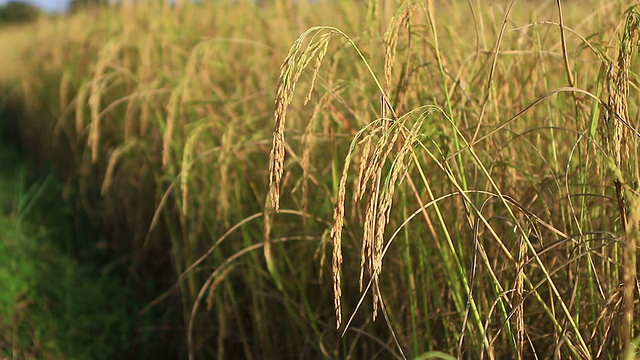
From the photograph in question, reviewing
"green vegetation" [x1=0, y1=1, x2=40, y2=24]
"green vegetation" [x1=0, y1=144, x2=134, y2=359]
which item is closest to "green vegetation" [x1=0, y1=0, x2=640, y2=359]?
"green vegetation" [x1=0, y1=144, x2=134, y2=359]

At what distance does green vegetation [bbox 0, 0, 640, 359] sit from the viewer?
114 cm

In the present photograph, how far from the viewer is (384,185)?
3.26 ft

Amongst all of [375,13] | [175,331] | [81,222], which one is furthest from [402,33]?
[81,222]

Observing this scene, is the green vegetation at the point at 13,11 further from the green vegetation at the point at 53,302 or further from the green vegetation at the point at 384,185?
the green vegetation at the point at 53,302

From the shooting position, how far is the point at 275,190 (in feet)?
3.46

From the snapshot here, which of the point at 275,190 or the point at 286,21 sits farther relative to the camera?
the point at 286,21

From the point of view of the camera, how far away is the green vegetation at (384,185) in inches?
44.9

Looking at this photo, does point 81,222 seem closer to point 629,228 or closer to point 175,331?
point 175,331

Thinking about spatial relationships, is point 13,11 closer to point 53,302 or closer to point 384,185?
point 53,302

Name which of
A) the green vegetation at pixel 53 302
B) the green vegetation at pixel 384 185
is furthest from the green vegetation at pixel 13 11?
the green vegetation at pixel 53 302

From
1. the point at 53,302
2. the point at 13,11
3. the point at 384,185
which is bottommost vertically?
the point at 53,302

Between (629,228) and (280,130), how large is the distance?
446 millimetres

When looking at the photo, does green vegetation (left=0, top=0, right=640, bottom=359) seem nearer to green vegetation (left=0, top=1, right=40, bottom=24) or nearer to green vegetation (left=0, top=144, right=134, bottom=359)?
green vegetation (left=0, top=144, right=134, bottom=359)

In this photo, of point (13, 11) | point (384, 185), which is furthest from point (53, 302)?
point (13, 11)
